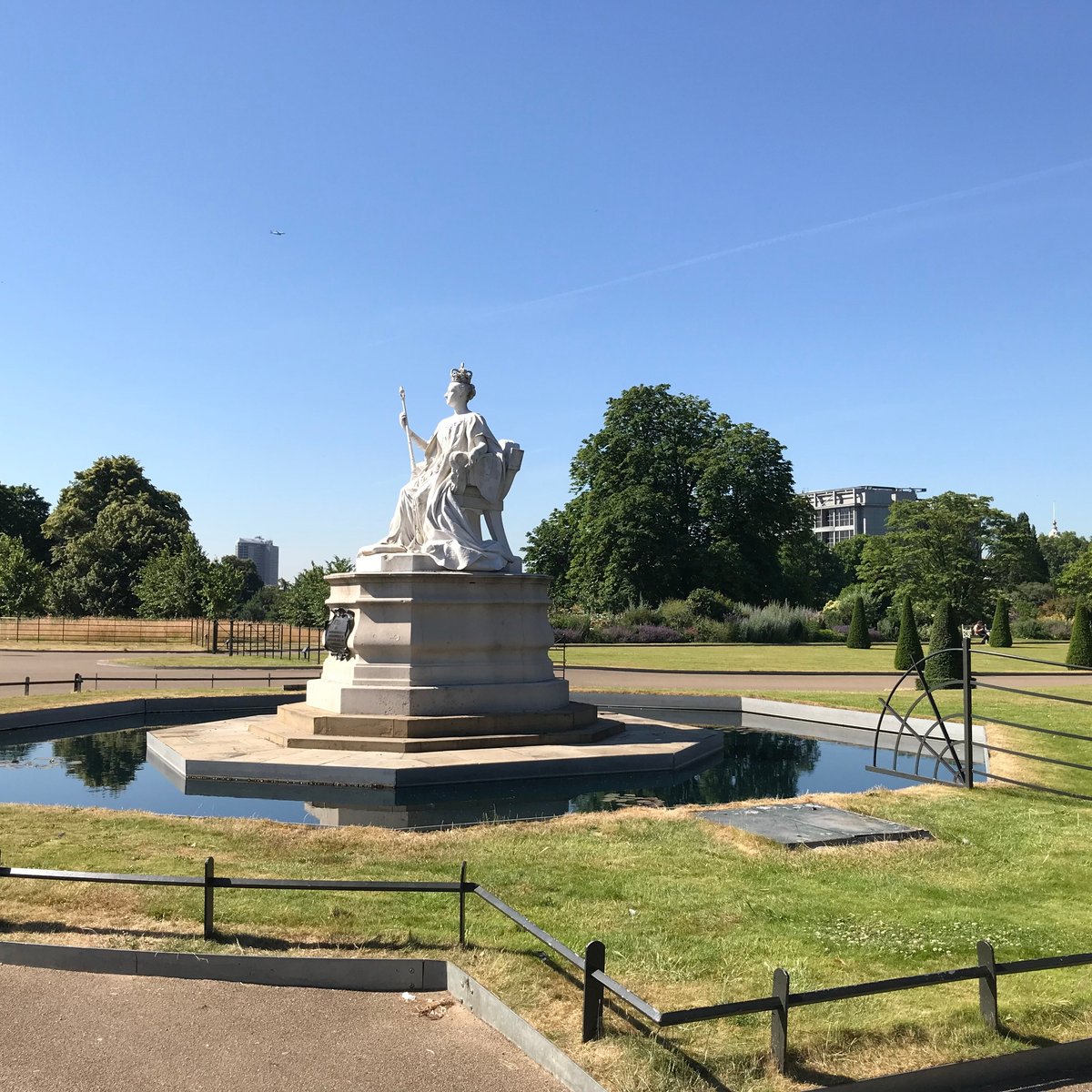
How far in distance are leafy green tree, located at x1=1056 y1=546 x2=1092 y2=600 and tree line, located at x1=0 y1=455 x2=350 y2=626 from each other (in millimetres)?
50419

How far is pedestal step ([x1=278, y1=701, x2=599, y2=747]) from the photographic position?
1454cm

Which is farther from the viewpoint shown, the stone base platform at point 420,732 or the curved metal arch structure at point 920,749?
the stone base platform at point 420,732

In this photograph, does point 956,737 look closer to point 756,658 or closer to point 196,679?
point 196,679

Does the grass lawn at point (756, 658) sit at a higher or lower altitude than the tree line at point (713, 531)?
lower

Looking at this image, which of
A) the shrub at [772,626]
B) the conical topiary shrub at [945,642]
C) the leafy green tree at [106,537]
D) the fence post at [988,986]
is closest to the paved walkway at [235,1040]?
the fence post at [988,986]

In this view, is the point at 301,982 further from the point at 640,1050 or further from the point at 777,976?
the point at 777,976

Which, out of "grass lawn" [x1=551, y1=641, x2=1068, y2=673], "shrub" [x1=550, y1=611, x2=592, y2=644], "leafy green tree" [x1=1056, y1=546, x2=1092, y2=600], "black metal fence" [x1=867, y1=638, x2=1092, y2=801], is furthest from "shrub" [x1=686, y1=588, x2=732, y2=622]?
"black metal fence" [x1=867, y1=638, x2=1092, y2=801]

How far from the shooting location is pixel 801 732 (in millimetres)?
19328

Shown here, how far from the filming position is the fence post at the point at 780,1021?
4.80 meters

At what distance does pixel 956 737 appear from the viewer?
56.3 feet

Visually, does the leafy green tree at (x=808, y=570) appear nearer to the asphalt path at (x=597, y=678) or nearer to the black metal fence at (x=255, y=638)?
the black metal fence at (x=255, y=638)

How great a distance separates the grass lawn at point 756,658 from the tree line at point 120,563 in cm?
1445

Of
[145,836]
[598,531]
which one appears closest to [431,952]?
[145,836]

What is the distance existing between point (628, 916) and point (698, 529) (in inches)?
2055
